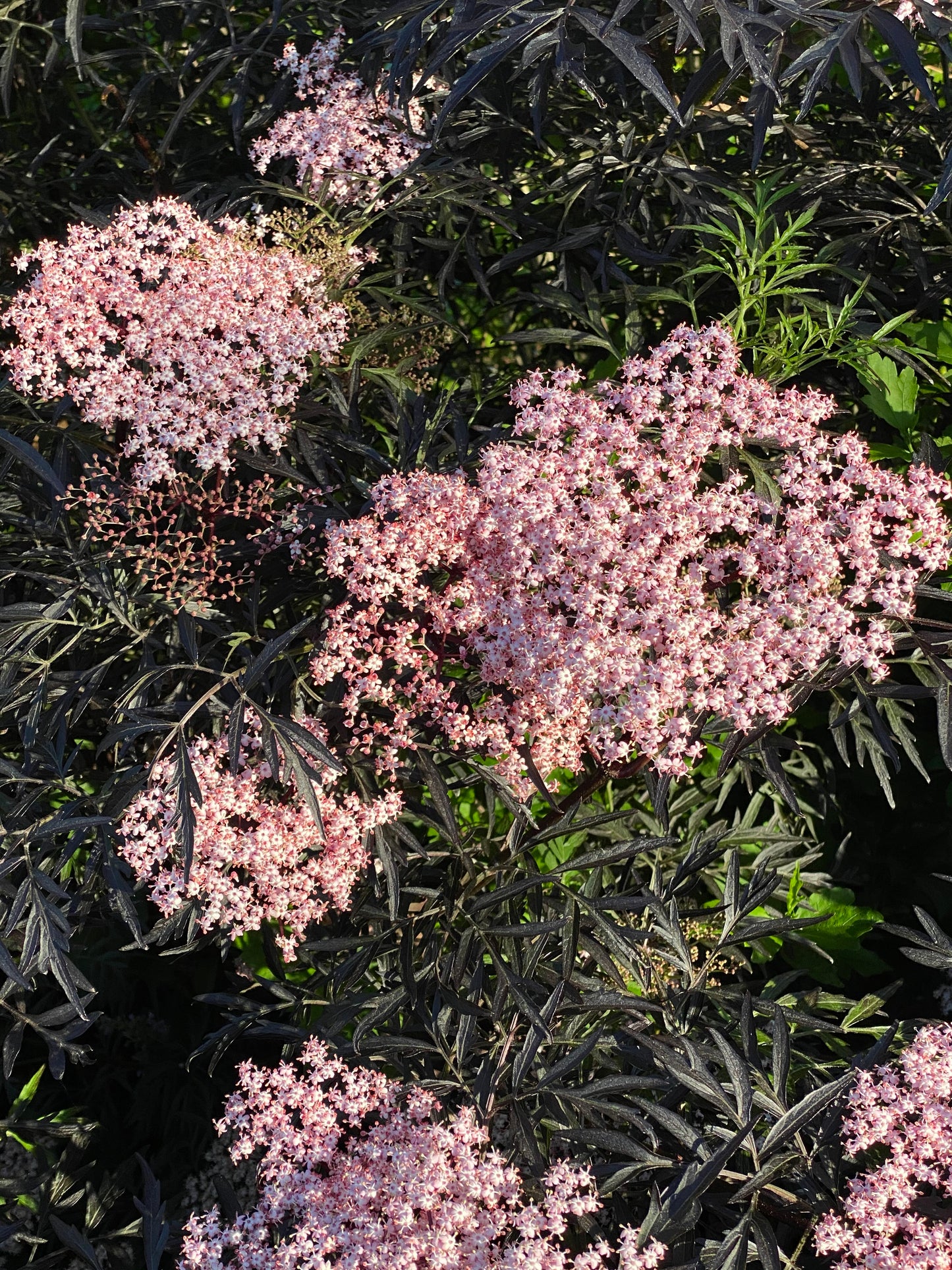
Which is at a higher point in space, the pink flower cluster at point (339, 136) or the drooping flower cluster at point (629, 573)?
the pink flower cluster at point (339, 136)

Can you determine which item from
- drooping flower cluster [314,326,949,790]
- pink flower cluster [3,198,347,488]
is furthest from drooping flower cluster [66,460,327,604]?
drooping flower cluster [314,326,949,790]

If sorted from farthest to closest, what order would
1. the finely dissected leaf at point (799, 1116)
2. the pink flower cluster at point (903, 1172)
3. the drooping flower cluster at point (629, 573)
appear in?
the drooping flower cluster at point (629, 573) < the finely dissected leaf at point (799, 1116) < the pink flower cluster at point (903, 1172)

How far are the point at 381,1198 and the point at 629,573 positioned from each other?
0.98 m

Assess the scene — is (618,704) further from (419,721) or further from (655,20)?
(655,20)

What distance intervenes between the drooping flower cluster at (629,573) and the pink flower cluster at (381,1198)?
21.5 inches

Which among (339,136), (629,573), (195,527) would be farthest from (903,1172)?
(339,136)

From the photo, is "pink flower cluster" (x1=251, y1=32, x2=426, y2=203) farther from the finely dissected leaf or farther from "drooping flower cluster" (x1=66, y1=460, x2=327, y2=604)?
the finely dissected leaf

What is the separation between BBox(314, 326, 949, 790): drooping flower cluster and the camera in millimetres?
1720

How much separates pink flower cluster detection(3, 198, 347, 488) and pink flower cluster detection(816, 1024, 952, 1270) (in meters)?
1.42

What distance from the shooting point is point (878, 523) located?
71.4 inches

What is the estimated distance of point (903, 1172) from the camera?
1.50m

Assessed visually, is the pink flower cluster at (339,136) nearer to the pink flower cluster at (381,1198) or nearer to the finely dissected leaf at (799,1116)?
the pink flower cluster at (381,1198)

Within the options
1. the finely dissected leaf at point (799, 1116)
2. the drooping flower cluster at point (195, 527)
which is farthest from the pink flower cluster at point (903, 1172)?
the drooping flower cluster at point (195, 527)

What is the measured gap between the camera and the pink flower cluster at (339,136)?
2451 mm
